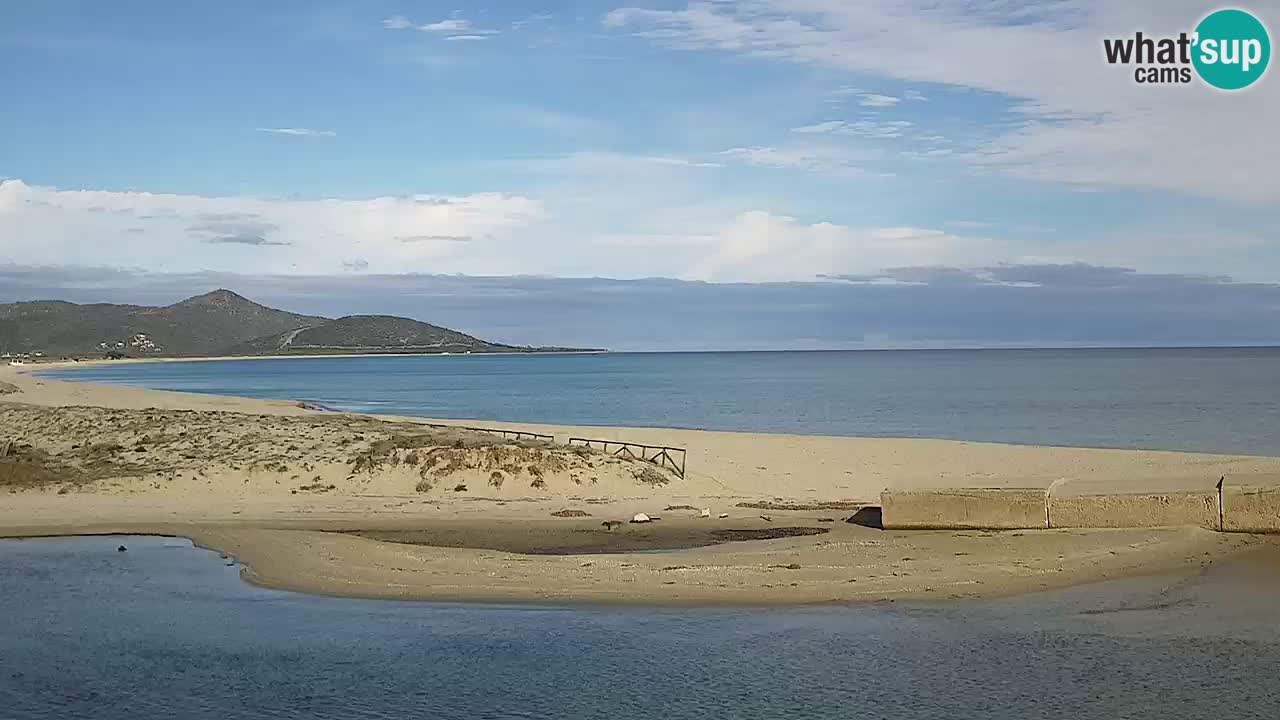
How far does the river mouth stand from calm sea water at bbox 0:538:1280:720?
389 cm

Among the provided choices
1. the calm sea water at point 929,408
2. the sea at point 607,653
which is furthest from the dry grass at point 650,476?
the calm sea water at point 929,408

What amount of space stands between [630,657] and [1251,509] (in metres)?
9.85

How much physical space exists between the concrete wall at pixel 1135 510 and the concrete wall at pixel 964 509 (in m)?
0.30

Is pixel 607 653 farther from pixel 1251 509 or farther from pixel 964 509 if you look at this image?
pixel 1251 509

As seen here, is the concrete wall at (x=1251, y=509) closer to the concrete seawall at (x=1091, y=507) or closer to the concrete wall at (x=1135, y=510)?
the concrete seawall at (x=1091, y=507)

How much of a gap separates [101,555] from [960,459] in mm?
20732

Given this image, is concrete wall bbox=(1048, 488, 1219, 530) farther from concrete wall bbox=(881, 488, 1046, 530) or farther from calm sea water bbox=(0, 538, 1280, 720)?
calm sea water bbox=(0, 538, 1280, 720)

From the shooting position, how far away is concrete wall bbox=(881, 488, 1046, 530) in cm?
1769

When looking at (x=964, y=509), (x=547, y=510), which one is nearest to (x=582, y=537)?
(x=547, y=510)

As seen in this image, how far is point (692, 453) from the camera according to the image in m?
31.8

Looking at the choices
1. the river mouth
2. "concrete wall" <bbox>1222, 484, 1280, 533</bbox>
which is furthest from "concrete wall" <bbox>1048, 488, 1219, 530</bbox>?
the river mouth

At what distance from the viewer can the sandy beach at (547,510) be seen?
1514 centimetres

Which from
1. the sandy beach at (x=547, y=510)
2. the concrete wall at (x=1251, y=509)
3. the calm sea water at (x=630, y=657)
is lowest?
the calm sea water at (x=630, y=657)

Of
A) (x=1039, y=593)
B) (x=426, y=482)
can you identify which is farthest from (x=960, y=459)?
(x=1039, y=593)
